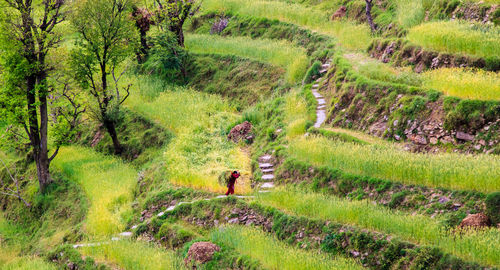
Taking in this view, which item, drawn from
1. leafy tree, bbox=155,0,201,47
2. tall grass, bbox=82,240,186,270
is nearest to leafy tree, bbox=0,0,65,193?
leafy tree, bbox=155,0,201,47

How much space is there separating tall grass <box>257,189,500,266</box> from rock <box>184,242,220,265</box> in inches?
90.4

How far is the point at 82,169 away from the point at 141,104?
17.4ft

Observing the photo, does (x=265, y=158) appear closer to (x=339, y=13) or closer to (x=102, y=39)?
(x=102, y=39)

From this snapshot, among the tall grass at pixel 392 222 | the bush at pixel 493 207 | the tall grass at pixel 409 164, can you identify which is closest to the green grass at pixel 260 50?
the tall grass at pixel 409 164

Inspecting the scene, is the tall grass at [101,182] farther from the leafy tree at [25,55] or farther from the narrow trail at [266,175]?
the leafy tree at [25,55]

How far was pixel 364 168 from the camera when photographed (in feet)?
50.3

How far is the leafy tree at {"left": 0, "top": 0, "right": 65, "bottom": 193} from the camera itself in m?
24.7

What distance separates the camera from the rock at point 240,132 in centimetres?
2325

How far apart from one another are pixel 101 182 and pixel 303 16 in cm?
1498

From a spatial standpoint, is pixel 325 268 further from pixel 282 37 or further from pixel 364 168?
pixel 282 37

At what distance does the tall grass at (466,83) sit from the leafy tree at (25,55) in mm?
16984

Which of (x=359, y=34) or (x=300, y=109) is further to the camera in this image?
(x=359, y=34)

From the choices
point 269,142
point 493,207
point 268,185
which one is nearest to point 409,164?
point 493,207

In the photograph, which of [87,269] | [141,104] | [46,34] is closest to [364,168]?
[87,269]
